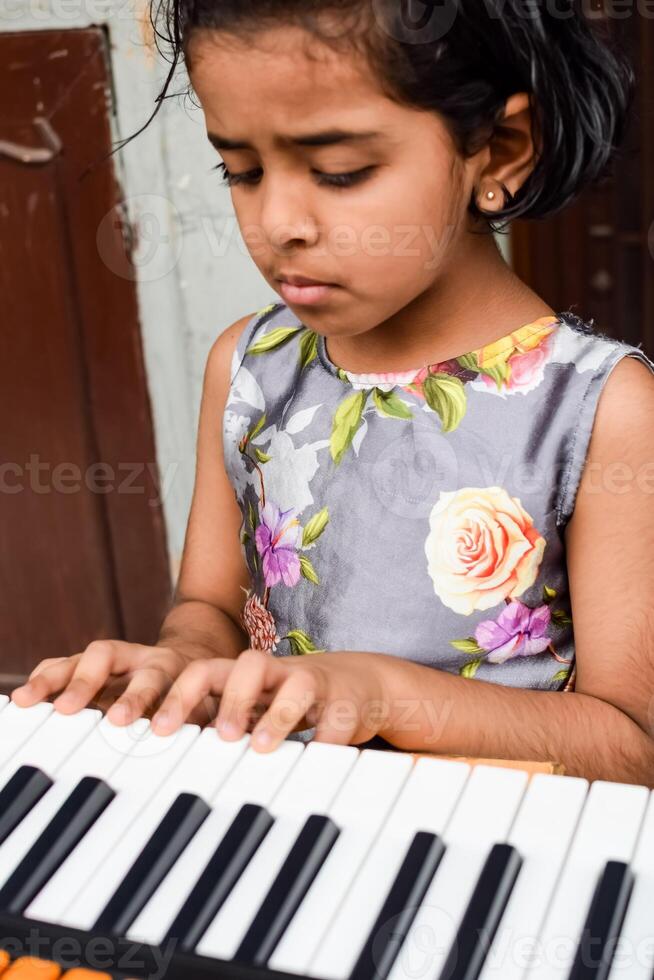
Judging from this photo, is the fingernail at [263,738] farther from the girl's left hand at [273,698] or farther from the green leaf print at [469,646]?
the green leaf print at [469,646]

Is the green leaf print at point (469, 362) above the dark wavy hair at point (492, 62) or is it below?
below

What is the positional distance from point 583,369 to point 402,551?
0.78ft

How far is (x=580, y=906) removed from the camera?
65 centimetres

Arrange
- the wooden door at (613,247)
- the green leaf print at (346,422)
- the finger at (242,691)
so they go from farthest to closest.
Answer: the wooden door at (613,247), the green leaf print at (346,422), the finger at (242,691)

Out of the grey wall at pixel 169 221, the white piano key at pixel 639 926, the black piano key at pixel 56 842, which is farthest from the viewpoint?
the grey wall at pixel 169 221

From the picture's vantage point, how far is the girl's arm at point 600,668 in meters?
0.97

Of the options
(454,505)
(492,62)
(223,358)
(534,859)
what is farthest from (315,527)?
(534,859)

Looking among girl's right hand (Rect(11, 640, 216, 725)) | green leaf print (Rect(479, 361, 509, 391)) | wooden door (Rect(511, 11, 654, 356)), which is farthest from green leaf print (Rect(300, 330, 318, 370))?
wooden door (Rect(511, 11, 654, 356))

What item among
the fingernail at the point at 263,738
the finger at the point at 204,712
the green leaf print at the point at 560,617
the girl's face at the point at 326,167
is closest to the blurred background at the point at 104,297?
the green leaf print at the point at 560,617

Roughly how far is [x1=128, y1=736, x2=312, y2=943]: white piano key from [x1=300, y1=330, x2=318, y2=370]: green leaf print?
0.54 m

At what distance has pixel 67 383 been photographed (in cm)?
216

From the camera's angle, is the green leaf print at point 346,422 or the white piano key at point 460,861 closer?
the white piano key at point 460,861

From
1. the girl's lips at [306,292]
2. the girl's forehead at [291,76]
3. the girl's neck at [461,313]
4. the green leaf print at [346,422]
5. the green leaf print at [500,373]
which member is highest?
the girl's forehead at [291,76]

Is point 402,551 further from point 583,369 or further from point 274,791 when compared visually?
point 274,791
